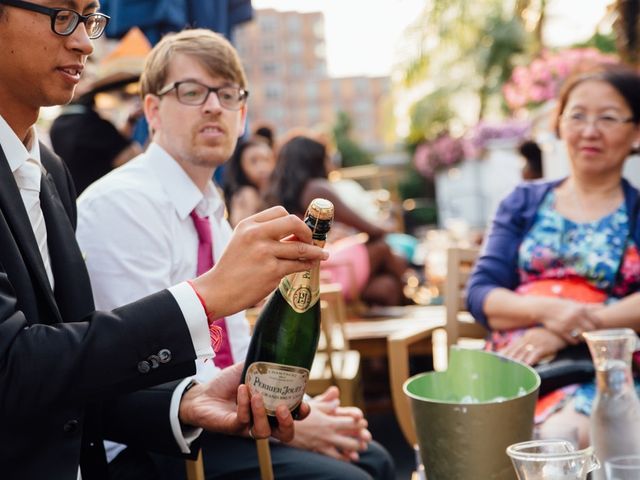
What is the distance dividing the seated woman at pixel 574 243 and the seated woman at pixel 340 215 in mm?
1941

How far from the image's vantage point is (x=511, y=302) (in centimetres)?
258

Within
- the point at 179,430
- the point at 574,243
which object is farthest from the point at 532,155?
the point at 179,430

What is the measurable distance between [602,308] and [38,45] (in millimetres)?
1808

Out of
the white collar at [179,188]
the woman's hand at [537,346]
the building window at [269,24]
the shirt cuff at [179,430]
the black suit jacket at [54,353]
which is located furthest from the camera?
the building window at [269,24]

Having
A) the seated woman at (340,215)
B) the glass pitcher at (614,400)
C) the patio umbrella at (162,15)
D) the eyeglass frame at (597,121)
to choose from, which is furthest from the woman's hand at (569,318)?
the patio umbrella at (162,15)

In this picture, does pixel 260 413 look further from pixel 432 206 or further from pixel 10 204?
pixel 432 206

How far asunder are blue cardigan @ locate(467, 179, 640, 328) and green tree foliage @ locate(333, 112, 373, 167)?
36083mm

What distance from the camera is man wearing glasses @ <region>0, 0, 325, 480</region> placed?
4.09ft

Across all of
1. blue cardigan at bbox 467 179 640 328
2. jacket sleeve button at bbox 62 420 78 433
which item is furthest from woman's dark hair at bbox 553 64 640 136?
jacket sleeve button at bbox 62 420 78 433

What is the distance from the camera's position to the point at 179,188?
2234 millimetres

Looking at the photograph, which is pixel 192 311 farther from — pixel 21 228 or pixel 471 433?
pixel 471 433

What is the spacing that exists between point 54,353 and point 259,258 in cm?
35

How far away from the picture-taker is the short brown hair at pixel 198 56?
7.64ft

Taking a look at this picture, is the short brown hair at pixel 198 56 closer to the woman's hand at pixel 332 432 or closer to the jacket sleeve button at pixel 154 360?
the woman's hand at pixel 332 432
